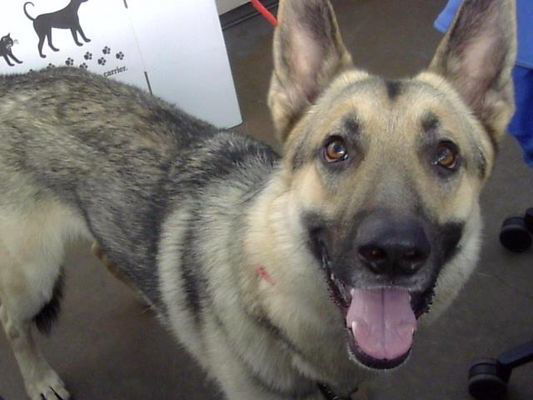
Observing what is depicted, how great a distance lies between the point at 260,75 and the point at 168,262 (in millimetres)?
2584

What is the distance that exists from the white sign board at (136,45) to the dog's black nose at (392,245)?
2.22m

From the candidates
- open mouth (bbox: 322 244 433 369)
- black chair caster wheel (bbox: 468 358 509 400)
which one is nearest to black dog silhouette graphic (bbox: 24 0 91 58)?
open mouth (bbox: 322 244 433 369)

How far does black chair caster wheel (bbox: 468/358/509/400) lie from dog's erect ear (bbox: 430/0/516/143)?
3.44ft

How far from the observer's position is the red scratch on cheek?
1730 millimetres

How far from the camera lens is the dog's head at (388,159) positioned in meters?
1.46

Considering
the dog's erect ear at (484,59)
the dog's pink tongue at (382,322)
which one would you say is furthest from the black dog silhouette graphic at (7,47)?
the dog's pink tongue at (382,322)

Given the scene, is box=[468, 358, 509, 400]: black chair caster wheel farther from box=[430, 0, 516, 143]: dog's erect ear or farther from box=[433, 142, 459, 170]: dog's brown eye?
box=[433, 142, 459, 170]: dog's brown eye

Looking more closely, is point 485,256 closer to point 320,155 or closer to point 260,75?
point 320,155

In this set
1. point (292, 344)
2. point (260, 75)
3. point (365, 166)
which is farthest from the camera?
point (260, 75)

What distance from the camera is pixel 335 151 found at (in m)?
1.63

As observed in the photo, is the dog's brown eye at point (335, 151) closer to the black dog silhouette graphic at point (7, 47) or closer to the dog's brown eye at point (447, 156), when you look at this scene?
the dog's brown eye at point (447, 156)

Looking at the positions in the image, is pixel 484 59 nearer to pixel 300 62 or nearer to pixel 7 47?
pixel 300 62

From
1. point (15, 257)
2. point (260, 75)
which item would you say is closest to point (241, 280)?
point (15, 257)

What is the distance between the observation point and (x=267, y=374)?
1.93 m
